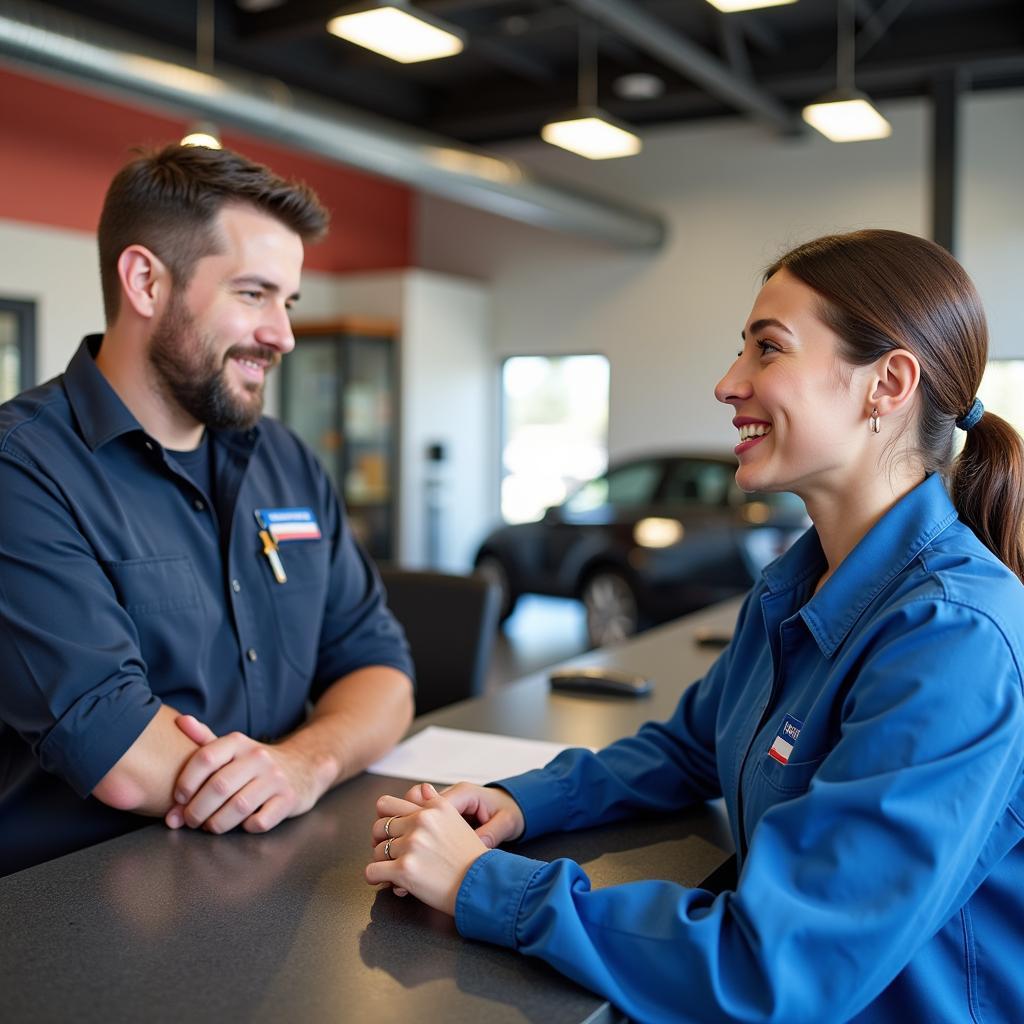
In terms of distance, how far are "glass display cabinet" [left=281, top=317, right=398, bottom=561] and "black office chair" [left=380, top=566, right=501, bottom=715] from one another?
655 centimetres

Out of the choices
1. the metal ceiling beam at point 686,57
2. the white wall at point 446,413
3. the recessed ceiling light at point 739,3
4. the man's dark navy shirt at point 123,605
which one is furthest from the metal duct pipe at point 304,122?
the man's dark navy shirt at point 123,605

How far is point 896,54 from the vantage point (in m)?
8.05

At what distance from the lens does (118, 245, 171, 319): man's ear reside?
182cm

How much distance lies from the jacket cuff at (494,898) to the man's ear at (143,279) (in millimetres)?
1101

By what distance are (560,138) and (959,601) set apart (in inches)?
258

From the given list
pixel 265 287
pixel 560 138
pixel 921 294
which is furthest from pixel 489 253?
pixel 921 294

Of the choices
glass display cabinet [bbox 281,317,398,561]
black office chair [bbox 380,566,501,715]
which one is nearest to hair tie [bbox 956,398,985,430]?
black office chair [bbox 380,566,501,715]

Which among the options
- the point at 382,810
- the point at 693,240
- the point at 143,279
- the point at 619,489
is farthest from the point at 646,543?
the point at 382,810

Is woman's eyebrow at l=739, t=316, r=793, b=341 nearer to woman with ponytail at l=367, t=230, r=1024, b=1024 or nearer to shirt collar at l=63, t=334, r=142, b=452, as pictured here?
woman with ponytail at l=367, t=230, r=1024, b=1024

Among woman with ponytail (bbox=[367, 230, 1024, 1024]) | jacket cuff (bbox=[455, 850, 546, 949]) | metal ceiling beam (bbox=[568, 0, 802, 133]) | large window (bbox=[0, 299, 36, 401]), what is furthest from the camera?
large window (bbox=[0, 299, 36, 401])

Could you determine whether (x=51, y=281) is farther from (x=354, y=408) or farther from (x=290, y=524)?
(x=290, y=524)

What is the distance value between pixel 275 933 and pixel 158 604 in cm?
66

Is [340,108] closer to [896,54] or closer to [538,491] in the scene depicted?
[896,54]

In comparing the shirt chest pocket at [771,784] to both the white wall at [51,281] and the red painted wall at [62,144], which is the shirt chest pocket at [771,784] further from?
the white wall at [51,281]
